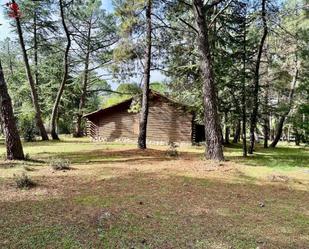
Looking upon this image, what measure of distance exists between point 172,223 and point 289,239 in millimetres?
1712

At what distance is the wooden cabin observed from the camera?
77.5ft

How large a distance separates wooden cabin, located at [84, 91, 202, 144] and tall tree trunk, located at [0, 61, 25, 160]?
39.7 ft

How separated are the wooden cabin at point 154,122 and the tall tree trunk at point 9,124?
1209cm

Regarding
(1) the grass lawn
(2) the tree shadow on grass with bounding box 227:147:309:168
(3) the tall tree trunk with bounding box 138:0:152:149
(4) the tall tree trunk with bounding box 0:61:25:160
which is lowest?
(1) the grass lawn

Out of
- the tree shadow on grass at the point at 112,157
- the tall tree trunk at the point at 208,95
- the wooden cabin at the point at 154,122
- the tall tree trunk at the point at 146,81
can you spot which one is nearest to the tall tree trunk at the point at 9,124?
the tree shadow on grass at the point at 112,157

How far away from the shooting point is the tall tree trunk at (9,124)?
1045cm

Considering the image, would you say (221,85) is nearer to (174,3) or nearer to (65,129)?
(174,3)

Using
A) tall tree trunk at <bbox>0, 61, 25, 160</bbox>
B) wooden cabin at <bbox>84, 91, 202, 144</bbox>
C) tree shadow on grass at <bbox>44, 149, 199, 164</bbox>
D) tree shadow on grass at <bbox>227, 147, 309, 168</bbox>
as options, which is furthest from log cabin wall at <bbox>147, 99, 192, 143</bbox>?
tall tree trunk at <bbox>0, 61, 25, 160</bbox>

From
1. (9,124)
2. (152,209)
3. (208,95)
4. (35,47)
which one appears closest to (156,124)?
(35,47)

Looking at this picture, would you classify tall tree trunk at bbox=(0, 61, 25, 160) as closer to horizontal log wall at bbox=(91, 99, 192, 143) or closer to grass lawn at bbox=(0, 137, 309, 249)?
grass lawn at bbox=(0, 137, 309, 249)

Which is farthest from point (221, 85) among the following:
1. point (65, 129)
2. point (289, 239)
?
point (65, 129)

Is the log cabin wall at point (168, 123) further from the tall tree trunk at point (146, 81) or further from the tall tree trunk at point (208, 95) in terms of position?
the tall tree trunk at point (208, 95)

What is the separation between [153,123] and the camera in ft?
80.9

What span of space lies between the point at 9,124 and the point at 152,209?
6.56 m
